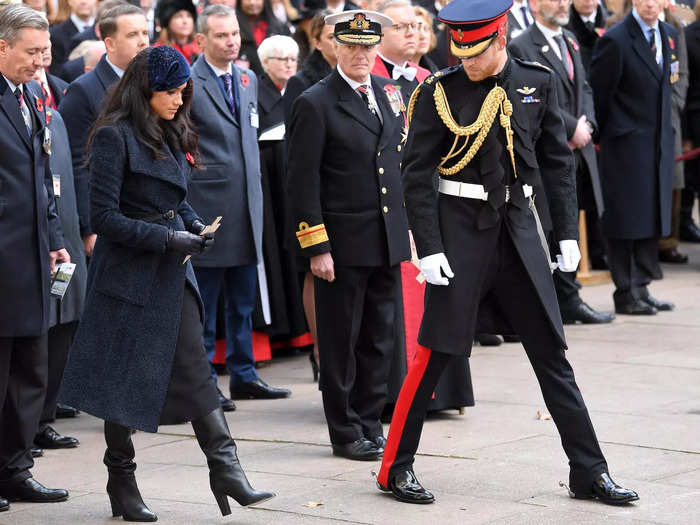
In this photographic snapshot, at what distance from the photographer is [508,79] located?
17.8 ft

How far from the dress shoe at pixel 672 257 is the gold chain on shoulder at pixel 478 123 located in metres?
7.59

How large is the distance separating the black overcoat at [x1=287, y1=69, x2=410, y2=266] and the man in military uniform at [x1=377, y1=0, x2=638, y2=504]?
102cm

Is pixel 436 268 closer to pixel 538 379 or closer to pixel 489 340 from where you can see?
pixel 538 379

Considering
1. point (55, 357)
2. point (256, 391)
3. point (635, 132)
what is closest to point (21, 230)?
point (55, 357)

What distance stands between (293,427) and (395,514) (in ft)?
6.01

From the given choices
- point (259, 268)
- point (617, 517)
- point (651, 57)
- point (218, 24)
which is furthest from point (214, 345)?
point (651, 57)

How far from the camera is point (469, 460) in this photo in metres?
6.16

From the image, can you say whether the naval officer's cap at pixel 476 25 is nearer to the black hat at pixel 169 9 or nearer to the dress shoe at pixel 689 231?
the black hat at pixel 169 9

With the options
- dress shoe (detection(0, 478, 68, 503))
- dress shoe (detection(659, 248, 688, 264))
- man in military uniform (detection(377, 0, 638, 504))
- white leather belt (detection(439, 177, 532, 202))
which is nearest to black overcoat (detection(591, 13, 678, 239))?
dress shoe (detection(659, 248, 688, 264))

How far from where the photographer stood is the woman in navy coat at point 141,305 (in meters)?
5.25

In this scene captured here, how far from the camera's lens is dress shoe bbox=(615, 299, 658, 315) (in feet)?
33.5

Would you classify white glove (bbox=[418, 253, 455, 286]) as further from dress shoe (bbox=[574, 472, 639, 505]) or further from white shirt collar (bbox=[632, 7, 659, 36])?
white shirt collar (bbox=[632, 7, 659, 36])

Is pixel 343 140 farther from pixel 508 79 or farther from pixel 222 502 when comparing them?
pixel 222 502

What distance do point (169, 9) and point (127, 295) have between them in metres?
5.40
